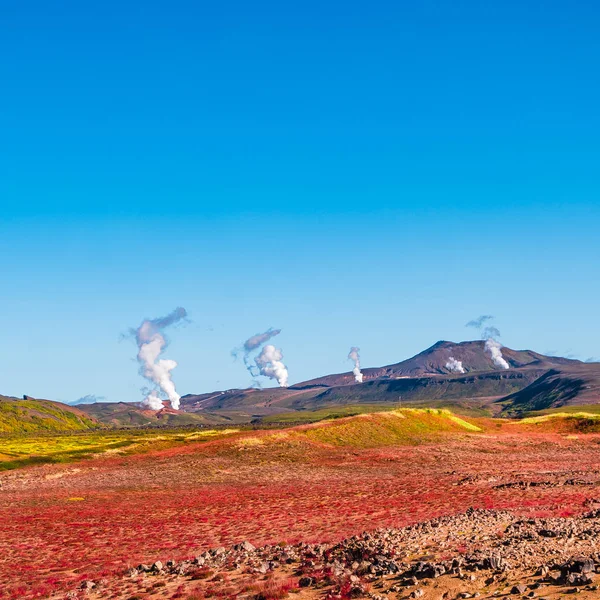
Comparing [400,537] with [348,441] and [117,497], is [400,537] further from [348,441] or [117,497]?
[348,441]

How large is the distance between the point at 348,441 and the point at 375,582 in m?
77.2

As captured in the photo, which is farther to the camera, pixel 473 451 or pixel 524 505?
pixel 473 451

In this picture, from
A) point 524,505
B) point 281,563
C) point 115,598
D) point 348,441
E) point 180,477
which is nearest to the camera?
point 115,598

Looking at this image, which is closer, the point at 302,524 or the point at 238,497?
the point at 302,524

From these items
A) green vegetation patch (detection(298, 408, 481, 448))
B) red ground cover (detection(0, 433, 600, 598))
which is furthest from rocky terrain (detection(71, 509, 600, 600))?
green vegetation patch (detection(298, 408, 481, 448))

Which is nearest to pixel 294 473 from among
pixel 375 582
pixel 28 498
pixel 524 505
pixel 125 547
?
pixel 28 498

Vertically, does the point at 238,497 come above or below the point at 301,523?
below

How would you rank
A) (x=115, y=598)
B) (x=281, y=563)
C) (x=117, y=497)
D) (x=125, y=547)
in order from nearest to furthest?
(x=115, y=598)
(x=281, y=563)
(x=125, y=547)
(x=117, y=497)

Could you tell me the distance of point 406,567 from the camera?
22891mm

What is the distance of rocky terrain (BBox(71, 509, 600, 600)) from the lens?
65.7ft

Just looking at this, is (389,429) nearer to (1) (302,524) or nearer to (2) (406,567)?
(1) (302,524)

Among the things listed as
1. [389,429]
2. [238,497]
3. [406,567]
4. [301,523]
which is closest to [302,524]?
[301,523]

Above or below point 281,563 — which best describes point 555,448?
below

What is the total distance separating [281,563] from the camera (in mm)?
25641
